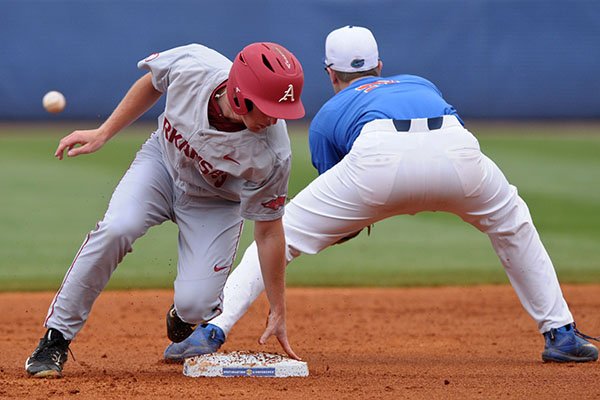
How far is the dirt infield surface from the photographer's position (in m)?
4.31

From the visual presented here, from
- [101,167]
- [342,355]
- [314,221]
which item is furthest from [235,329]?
[101,167]

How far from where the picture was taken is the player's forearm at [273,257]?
4.42m

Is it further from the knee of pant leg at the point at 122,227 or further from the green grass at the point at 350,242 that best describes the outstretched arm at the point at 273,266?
the green grass at the point at 350,242

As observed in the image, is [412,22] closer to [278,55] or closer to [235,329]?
[235,329]

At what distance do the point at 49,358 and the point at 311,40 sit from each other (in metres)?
13.6

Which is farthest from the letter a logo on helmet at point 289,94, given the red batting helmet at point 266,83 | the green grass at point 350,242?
the green grass at point 350,242

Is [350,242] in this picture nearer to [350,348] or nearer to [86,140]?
[350,348]

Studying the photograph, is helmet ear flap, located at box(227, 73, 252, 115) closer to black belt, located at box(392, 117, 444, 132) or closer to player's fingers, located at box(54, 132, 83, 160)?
player's fingers, located at box(54, 132, 83, 160)

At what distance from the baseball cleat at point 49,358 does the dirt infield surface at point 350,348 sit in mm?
72

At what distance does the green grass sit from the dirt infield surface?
1.53 ft

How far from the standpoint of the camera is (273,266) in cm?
446

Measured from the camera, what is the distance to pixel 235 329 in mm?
6590

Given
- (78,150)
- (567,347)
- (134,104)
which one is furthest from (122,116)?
(567,347)

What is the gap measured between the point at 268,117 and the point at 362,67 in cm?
149
